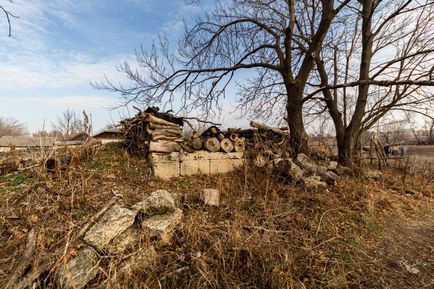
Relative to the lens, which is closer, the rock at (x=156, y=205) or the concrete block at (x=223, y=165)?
the rock at (x=156, y=205)

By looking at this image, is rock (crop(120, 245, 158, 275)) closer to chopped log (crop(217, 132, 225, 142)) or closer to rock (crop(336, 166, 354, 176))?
chopped log (crop(217, 132, 225, 142))

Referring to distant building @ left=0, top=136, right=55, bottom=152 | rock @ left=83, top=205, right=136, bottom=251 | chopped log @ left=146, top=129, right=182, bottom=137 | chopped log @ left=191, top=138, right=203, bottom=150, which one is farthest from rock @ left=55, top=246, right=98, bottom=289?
chopped log @ left=191, top=138, right=203, bottom=150

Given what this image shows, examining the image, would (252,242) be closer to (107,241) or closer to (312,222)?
(312,222)

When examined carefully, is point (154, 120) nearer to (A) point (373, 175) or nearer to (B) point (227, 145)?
(B) point (227, 145)

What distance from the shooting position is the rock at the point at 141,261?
2603 millimetres

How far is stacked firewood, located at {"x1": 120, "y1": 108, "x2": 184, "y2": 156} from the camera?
5910 mm

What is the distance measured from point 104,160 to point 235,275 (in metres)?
4.64

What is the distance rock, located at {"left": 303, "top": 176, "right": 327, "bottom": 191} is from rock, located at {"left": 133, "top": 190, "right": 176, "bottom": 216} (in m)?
2.81

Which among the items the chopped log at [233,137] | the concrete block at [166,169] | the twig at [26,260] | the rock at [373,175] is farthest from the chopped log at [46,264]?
the rock at [373,175]

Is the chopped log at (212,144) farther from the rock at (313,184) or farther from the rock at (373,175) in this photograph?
the rock at (373,175)

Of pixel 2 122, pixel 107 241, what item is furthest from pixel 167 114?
pixel 2 122

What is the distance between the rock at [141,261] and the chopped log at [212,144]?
3451mm

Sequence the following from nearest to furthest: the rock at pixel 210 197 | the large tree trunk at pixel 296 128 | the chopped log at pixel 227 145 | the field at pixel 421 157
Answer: the rock at pixel 210 197, the chopped log at pixel 227 145, the large tree trunk at pixel 296 128, the field at pixel 421 157

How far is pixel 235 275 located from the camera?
9.11ft
